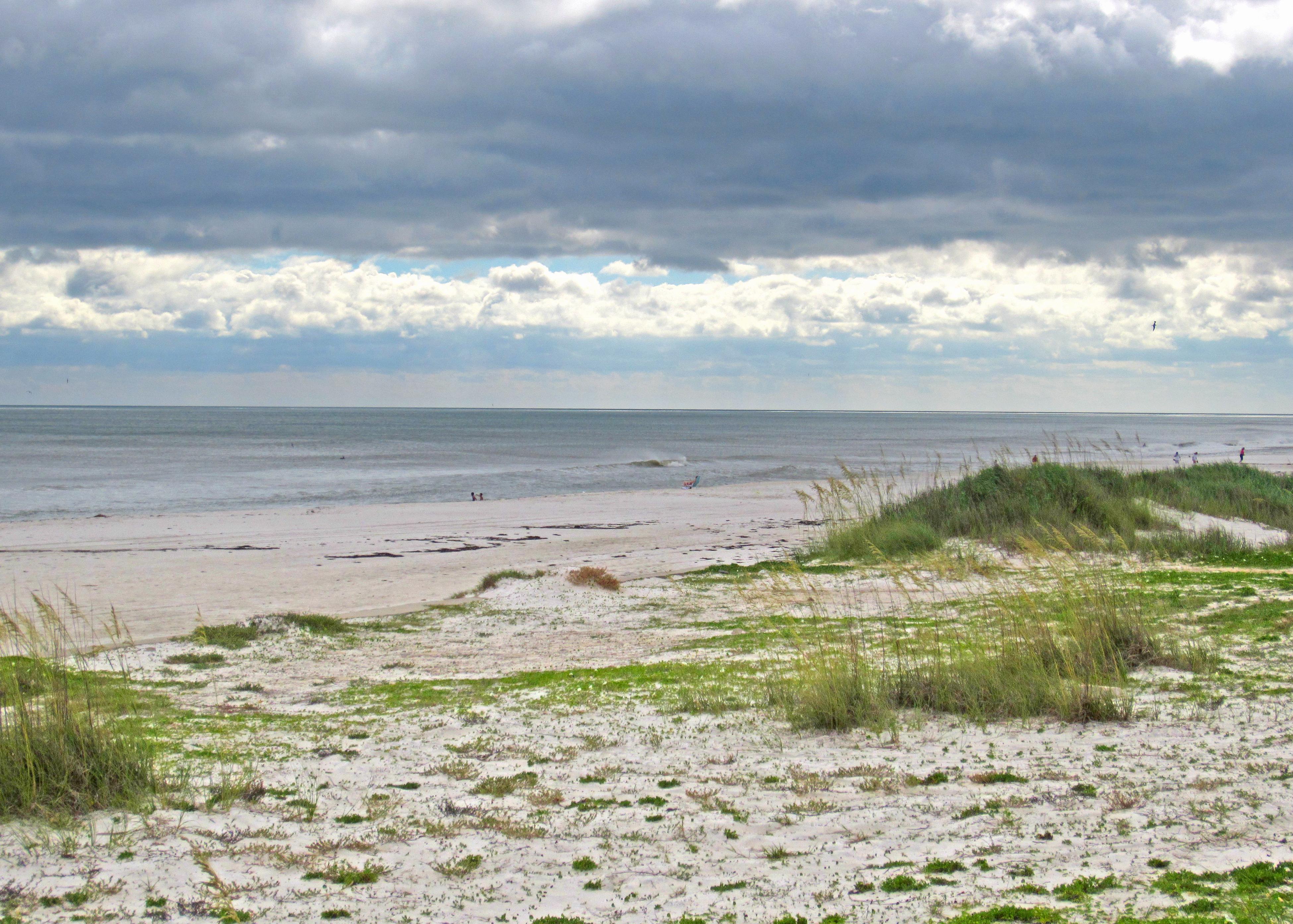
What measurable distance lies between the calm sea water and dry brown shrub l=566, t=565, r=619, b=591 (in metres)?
12.1

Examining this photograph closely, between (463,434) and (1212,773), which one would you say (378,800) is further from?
(463,434)

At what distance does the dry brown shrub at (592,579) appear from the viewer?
56.4ft

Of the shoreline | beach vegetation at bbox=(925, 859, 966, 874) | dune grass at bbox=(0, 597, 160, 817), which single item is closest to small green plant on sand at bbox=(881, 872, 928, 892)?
beach vegetation at bbox=(925, 859, 966, 874)

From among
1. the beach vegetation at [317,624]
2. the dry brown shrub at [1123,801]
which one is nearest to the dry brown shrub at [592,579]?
the beach vegetation at [317,624]

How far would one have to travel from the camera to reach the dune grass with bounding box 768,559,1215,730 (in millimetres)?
8008

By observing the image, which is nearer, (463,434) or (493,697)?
(493,697)

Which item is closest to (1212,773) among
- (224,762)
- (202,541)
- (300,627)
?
(224,762)

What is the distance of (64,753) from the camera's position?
6059 mm

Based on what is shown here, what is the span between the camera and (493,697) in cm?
953

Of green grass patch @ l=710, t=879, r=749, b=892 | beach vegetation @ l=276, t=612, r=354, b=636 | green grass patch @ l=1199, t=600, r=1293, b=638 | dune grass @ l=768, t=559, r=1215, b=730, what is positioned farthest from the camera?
beach vegetation @ l=276, t=612, r=354, b=636

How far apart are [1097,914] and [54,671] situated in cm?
719

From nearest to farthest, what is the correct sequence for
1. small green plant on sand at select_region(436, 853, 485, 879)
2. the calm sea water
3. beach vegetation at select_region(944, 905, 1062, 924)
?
beach vegetation at select_region(944, 905, 1062, 924) < small green plant on sand at select_region(436, 853, 485, 879) < the calm sea water

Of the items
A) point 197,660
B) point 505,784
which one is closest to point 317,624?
point 197,660

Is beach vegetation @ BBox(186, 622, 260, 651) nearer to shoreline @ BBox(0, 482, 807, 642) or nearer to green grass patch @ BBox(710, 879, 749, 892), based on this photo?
shoreline @ BBox(0, 482, 807, 642)
